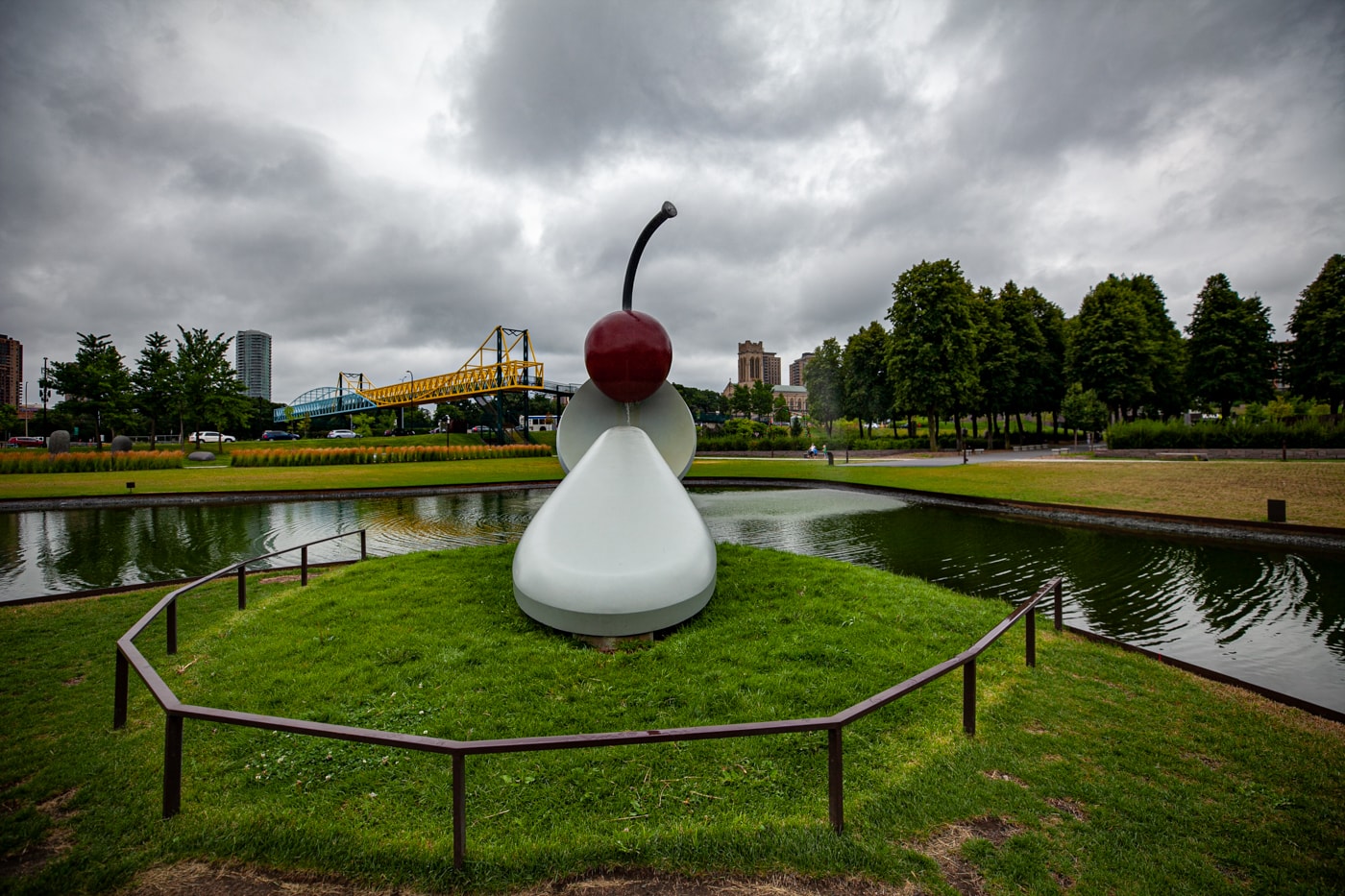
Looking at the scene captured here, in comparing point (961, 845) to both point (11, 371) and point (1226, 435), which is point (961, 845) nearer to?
point (1226, 435)

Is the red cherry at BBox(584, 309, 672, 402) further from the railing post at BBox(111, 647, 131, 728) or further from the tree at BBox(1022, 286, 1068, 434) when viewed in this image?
the tree at BBox(1022, 286, 1068, 434)

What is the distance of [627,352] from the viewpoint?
8266 millimetres

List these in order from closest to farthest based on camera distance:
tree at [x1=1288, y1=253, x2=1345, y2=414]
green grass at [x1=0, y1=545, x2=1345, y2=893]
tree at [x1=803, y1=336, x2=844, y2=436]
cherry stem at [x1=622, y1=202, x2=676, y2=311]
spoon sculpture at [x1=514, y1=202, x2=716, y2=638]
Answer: green grass at [x1=0, y1=545, x2=1345, y2=893], spoon sculpture at [x1=514, y1=202, x2=716, y2=638], cherry stem at [x1=622, y1=202, x2=676, y2=311], tree at [x1=1288, y1=253, x2=1345, y2=414], tree at [x1=803, y1=336, x2=844, y2=436]

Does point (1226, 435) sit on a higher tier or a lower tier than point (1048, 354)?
lower

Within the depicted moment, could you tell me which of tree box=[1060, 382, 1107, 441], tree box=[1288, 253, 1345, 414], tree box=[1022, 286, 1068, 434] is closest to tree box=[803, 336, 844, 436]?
tree box=[1022, 286, 1068, 434]

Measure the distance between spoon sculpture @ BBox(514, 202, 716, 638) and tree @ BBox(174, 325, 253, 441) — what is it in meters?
53.9

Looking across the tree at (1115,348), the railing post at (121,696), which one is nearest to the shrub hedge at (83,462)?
the railing post at (121,696)

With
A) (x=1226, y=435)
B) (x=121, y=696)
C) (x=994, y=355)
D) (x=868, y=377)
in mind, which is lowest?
(x=121, y=696)

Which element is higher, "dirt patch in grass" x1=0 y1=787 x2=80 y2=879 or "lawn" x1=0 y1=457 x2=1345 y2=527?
"lawn" x1=0 y1=457 x2=1345 y2=527

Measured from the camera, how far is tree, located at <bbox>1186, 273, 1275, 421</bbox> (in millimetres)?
43312

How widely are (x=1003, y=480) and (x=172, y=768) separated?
27175 mm

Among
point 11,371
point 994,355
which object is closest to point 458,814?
point 994,355

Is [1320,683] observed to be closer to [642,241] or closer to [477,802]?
[477,802]

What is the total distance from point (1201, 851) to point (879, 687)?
94.0 inches
